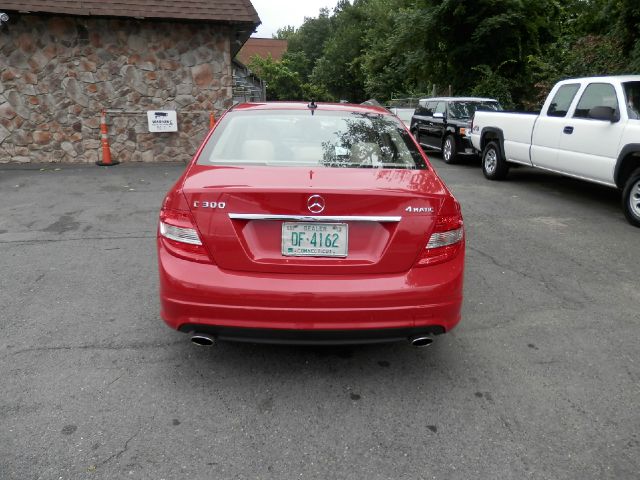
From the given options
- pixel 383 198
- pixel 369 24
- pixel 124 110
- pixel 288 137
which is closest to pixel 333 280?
pixel 383 198

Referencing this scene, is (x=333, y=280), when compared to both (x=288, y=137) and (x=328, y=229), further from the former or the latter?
(x=288, y=137)

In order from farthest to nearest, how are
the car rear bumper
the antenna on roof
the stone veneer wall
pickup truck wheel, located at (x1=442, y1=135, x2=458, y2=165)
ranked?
pickup truck wheel, located at (x1=442, y1=135, x2=458, y2=165) < the stone veneer wall < the antenna on roof < the car rear bumper

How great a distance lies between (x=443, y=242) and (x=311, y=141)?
1204 millimetres

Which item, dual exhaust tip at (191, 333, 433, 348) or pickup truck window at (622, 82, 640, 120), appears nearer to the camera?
dual exhaust tip at (191, 333, 433, 348)

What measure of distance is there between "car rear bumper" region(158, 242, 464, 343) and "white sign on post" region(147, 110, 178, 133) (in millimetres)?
10204

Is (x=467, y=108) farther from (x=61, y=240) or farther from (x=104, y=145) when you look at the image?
(x=61, y=240)

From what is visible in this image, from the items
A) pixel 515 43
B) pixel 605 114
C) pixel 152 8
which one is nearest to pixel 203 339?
pixel 605 114

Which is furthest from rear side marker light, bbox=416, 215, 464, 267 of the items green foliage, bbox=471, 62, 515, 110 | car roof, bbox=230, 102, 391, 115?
green foliage, bbox=471, 62, 515, 110

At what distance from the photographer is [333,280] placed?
2.91 m

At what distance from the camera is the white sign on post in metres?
12.3

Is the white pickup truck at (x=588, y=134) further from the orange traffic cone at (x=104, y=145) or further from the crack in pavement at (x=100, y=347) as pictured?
the orange traffic cone at (x=104, y=145)

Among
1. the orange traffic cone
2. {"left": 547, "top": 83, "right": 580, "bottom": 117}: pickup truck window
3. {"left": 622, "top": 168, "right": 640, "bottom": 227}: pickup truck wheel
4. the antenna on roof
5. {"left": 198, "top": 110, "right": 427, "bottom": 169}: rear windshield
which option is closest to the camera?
{"left": 198, "top": 110, "right": 427, "bottom": 169}: rear windshield

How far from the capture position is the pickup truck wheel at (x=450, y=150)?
13383 mm

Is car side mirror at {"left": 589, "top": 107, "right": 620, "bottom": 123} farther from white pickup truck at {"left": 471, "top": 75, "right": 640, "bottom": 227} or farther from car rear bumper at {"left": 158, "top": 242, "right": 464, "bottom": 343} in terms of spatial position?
car rear bumper at {"left": 158, "top": 242, "right": 464, "bottom": 343}
